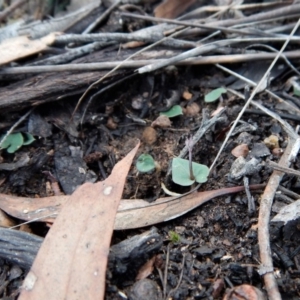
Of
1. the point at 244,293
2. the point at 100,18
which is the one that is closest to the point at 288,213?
the point at 244,293

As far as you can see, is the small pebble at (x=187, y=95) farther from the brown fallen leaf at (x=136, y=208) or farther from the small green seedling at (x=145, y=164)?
the brown fallen leaf at (x=136, y=208)

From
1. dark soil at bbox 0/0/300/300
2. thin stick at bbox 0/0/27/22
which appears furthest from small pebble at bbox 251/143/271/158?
thin stick at bbox 0/0/27/22

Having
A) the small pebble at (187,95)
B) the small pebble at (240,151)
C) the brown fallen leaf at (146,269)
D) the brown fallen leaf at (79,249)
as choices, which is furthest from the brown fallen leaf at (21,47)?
the brown fallen leaf at (146,269)

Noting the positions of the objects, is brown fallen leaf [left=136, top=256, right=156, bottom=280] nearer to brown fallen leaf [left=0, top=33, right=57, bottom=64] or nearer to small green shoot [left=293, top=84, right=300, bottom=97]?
small green shoot [left=293, top=84, right=300, bottom=97]

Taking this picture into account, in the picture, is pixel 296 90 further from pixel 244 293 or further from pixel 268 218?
pixel 244 293

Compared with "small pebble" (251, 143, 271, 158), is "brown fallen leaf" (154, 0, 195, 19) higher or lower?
higher

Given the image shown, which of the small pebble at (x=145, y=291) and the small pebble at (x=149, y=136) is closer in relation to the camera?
the small pebble at (x=145, y=291)
